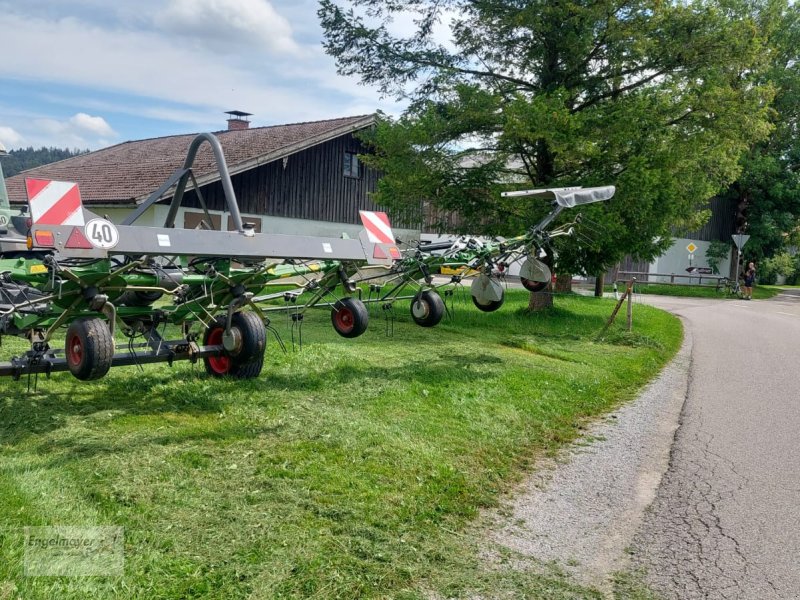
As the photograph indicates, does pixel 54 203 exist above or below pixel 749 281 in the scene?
above

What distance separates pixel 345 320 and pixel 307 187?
691 inches

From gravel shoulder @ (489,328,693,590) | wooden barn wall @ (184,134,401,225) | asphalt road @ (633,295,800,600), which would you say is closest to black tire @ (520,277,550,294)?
asphalt road @ (633,295,800,600)

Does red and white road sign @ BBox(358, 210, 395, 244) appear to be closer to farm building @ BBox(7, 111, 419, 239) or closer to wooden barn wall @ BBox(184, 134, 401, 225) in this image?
farm building @ BBox(7, 111, 419, 239)

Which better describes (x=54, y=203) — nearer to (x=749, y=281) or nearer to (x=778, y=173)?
→ (x=749, y=281)

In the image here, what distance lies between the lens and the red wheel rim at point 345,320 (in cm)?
800

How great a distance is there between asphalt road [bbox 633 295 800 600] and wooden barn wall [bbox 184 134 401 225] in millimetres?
15366

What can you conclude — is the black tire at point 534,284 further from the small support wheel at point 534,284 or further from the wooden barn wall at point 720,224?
the wooden barn wall at point 720,224

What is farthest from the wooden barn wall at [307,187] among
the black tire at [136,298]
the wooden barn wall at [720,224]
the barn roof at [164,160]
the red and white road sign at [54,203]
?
the wooden barn wall at [720,224]

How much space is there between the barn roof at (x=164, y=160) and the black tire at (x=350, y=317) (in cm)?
1242

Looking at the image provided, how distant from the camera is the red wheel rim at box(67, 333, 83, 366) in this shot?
5422mm

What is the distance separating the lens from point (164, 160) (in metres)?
24.7

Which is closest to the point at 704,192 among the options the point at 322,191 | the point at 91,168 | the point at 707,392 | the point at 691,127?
the point at 691,127

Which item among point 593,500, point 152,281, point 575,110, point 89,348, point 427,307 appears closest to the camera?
point 89,348

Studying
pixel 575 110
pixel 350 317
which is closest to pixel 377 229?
pixel 350 317
